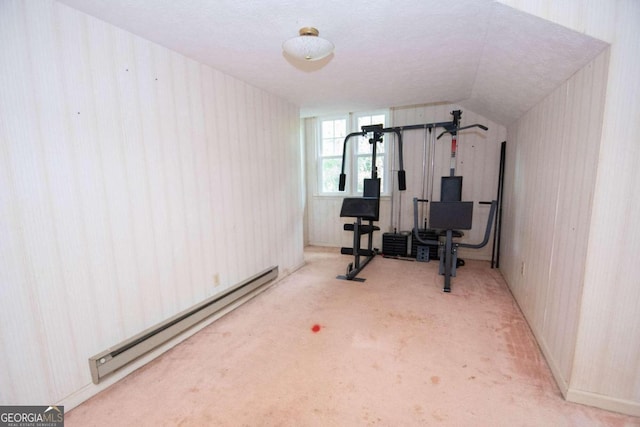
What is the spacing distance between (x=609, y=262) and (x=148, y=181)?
2.89 metres

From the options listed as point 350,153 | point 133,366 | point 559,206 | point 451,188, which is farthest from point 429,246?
point 133,366

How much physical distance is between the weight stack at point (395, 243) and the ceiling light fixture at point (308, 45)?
10.6ft

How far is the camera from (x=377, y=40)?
200 centimetres

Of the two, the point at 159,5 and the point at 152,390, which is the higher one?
the point at 159,5

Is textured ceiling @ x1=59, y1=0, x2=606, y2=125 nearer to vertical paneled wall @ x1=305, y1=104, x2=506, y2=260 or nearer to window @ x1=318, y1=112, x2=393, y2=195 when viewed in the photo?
vertical paneled wall @ x1=305, y1=104, x2=506, y2=260

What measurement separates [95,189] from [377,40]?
2179 mm

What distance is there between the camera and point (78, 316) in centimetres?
160

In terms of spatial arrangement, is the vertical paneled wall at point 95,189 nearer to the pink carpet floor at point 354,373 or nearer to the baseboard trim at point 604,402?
the pink carpet floor at point 354,373

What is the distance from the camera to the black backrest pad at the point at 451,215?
304 centimetres

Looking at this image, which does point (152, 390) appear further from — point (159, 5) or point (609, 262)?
point (609, 262)

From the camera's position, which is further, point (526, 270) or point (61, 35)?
point (526, 270)

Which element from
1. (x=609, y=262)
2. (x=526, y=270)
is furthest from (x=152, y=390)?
(x=526, y=270)

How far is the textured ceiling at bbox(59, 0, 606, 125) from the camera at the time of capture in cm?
156

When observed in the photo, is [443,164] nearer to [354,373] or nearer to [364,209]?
[364,209]
